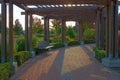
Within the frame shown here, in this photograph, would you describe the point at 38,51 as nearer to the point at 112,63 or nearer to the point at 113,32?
the point at 113,32

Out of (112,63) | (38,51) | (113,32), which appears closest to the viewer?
(112,63)

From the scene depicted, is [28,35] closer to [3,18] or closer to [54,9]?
[54,9]

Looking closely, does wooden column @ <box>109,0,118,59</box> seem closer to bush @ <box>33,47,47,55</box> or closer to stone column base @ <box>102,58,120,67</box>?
stone column base @ <box>102,58,120,67</box>

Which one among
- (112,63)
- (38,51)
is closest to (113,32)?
(112,63)

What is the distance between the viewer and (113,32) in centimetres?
1179

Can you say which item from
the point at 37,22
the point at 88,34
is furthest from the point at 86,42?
the point at 37,22

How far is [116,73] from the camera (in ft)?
31.8

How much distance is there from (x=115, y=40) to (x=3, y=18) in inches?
181

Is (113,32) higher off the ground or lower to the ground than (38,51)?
higher

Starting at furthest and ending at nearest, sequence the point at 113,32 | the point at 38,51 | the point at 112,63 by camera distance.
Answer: the point at 38,51 < the point at 113,32 < the point at 112,63

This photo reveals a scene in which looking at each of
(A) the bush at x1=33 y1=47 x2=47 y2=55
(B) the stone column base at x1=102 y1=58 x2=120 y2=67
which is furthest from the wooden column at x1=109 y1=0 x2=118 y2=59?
(A) the bush at x1=33 y1=47 x2=47 y2=55

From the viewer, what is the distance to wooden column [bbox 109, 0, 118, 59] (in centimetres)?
1168

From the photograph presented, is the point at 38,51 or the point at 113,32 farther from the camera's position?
the point at 38,51

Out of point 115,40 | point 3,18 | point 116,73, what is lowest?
point 116,73
